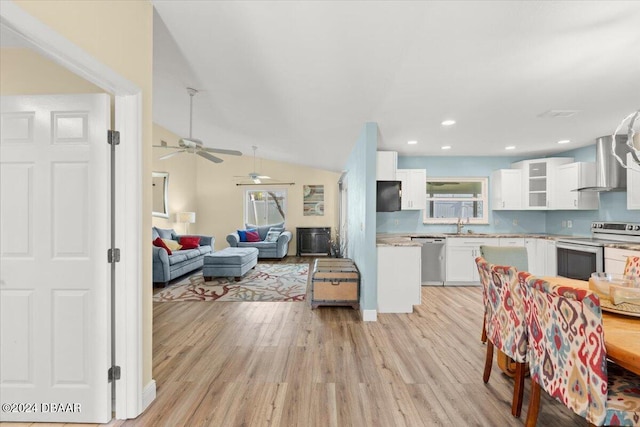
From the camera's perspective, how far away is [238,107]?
3.66 meters

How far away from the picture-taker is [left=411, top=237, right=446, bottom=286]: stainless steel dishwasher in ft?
16.8

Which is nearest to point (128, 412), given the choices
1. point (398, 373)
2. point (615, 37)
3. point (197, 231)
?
point (398, 373)

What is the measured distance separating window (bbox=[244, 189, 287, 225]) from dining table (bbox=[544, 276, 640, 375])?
794 centimetres

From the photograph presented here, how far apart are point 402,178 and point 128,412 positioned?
471 cm

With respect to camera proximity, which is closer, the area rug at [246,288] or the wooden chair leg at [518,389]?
the wooden chair leg at [518,389]

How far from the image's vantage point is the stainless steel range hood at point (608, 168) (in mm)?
4059

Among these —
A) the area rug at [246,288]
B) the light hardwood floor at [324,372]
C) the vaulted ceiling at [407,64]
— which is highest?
the vaulted ceiling at [407,64]

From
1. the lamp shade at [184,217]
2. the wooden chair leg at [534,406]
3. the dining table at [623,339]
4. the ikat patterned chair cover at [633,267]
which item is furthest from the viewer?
the lamp shade at [184,217]

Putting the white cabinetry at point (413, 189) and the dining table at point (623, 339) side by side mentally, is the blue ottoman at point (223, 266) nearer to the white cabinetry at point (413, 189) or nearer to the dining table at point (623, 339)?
the white cabinetry at point (413, 189)

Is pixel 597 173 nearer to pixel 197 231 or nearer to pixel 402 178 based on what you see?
pixel 402 178

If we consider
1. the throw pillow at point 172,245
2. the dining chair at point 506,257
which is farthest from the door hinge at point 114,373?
the throw pillow at point 172,245

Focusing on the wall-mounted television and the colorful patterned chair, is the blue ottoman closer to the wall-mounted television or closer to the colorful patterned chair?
the wall-mounted television

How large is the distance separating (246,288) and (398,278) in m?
2.56

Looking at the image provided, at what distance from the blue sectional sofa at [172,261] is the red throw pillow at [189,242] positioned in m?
0.12
